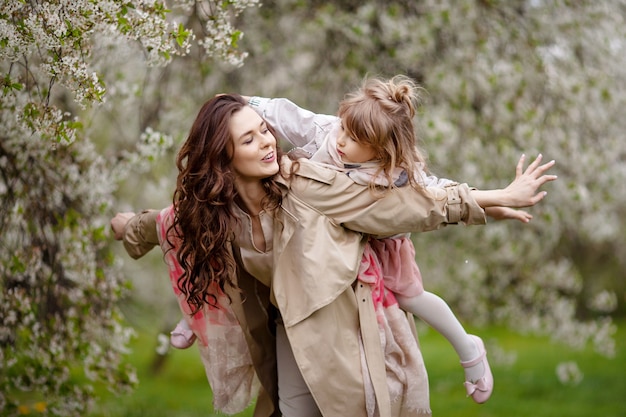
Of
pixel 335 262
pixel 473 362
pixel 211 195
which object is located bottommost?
pixel 473 362

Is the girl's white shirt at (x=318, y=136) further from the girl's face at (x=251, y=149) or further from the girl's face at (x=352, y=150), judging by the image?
the girl's face at (x=251, y=149)

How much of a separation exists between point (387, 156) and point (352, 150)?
0.44 ft

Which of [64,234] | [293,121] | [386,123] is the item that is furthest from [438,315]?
[64,234]

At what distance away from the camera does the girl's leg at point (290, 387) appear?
10.8ft

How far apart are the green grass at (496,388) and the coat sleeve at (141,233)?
290 cm

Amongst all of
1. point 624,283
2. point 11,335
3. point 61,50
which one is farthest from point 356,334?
point 624,283

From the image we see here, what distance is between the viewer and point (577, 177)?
5641 mm

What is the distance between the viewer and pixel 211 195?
9.66 ft

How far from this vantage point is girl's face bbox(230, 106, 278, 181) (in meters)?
2.97

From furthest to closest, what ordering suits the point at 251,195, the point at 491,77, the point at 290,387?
the point at 491,77, the point at 290,387, the point at 251,195

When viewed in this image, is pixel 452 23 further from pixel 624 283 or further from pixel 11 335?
pixel 624 283

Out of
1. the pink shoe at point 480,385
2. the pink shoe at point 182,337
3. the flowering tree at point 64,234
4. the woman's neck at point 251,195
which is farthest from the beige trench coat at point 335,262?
the flowering tree at point 64,234

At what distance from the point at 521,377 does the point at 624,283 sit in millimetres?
6075

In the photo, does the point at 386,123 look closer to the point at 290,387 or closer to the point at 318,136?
the point at 318,136
